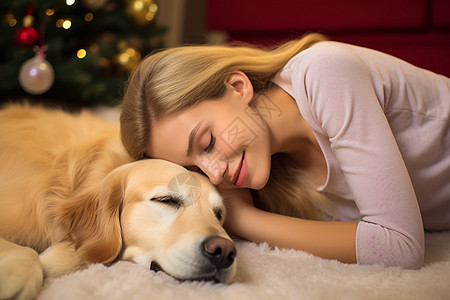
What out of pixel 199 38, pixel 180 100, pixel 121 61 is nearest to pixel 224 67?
pixel 180 100

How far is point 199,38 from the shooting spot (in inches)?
175

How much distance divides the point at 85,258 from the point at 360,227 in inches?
30.9

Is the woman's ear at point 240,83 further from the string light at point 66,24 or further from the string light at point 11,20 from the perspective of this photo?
the string light at point 11,20

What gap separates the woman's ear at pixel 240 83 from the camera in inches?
57.3

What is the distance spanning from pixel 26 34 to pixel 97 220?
156cm

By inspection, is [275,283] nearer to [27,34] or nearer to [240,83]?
[240,83]

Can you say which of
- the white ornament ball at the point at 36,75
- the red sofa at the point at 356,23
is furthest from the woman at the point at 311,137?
the red sofa at the point at 356,23

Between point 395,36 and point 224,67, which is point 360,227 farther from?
point 395,36

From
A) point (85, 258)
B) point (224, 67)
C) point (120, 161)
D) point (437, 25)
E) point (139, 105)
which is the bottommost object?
point (85, 258)

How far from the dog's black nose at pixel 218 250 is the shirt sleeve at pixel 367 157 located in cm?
43

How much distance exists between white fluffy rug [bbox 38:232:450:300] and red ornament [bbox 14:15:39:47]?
1707mm

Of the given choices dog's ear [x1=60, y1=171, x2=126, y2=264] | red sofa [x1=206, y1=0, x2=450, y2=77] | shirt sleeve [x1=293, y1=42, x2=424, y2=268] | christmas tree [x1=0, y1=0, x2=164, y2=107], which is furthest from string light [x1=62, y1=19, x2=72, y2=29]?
shirt sleeve [x1=293, y1=42, x2=424, y2=268]

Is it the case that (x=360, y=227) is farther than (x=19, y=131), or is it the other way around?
(x=19, y=131)

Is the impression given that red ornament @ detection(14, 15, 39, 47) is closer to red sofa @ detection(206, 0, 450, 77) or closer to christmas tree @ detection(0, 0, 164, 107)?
christmas tree @ detection(0, 0, 164, 107)
